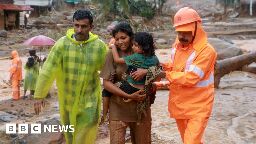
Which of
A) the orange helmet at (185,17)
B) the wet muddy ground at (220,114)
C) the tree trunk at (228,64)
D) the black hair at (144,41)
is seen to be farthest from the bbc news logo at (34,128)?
the tree trunk at (228,64)

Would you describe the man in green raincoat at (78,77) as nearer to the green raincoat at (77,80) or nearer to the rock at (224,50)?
the green raincoat at (77,80)

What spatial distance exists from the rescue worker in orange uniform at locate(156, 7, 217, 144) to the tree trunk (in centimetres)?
612

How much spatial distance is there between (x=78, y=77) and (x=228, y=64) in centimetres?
678

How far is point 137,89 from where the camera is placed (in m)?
3.87

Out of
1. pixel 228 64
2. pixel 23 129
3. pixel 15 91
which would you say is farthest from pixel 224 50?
pixel 23 129

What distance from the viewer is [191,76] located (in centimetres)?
377

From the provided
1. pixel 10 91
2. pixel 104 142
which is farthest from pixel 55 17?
pixel 104 142

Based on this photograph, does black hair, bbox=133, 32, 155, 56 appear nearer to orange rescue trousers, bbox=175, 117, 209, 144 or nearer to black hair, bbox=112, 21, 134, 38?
black hair, bbox=112, 21, 134, 38

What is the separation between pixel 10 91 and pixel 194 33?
34.0ft

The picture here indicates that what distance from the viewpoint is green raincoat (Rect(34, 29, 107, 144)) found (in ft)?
14.0

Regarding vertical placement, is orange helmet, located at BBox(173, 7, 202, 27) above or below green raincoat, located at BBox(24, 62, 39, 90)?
above

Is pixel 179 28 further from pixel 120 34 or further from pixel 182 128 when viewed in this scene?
pixel 182 128

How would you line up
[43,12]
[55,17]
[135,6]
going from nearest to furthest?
1. [135,6]
2. [55,17]
3. [43,12]

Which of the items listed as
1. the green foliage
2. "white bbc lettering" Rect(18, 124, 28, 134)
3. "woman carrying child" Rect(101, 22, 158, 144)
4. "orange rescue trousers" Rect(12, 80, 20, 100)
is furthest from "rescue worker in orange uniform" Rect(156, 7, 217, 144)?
the green foliage
